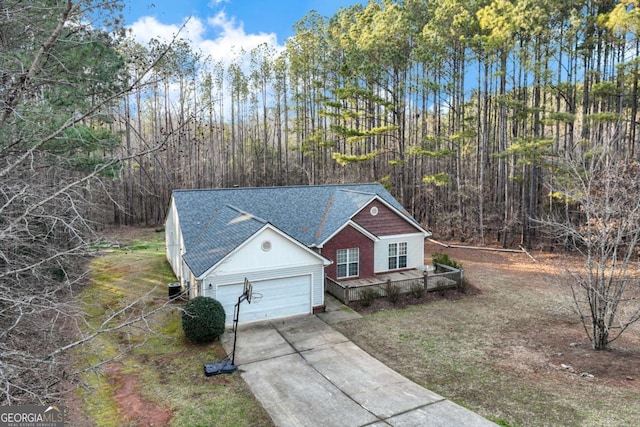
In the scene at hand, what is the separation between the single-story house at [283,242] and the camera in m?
14.7

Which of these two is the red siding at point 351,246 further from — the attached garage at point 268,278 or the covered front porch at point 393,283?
the attached garage at point 268,278

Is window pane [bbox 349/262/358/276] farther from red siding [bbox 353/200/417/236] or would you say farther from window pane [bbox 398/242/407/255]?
window pane [bbox 398/242/407/255]

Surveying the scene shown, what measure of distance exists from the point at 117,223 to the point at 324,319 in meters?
32.3

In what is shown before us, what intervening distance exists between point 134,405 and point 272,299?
21.1 feet

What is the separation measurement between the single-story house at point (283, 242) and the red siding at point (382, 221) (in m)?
0.05

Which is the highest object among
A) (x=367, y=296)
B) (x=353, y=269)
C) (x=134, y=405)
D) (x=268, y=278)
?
(x=268, y=278)

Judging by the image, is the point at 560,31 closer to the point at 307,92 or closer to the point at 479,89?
the point at 479,89

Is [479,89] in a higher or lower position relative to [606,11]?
lower

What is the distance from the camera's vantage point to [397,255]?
20766 mm

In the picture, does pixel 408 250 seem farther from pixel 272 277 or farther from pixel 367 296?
pixel 272 277

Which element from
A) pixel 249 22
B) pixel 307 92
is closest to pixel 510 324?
pixel 249 22

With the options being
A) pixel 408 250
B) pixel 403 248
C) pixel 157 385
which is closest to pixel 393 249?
pixel 403 248

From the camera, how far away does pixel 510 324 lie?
14.9 metres

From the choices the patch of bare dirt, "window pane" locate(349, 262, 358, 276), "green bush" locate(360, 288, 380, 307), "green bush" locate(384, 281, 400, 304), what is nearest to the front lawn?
the patch of bare dirt
